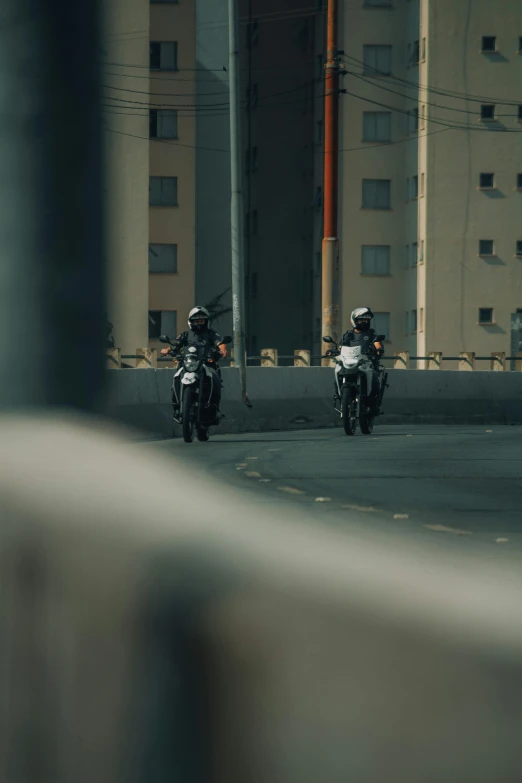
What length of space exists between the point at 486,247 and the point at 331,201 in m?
39.0

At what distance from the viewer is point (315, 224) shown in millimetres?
75250

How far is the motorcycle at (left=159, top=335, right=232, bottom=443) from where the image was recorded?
19281 mm

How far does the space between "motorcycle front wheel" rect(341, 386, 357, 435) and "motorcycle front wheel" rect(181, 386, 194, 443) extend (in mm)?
2507

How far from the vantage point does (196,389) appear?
19.4 metres

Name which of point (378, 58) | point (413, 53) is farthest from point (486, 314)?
point (378, 58)

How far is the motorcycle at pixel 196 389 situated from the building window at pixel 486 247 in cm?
4956

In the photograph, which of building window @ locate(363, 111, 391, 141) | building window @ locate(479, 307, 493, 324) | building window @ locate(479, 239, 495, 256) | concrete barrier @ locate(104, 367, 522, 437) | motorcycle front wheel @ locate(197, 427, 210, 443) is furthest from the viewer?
building window @ locate(363, 111, 391, 141)

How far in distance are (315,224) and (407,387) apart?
49036 millimetres

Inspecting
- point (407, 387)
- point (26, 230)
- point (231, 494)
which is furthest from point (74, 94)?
point (407, 387)

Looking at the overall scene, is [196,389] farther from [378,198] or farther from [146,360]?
[378,198]

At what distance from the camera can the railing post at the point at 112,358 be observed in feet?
4.67

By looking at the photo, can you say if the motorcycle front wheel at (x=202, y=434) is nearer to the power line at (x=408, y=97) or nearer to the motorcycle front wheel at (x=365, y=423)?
the motorcycle front wheel at (x=365, y=423)

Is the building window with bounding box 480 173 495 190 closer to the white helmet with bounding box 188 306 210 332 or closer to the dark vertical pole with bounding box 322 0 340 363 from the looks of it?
the dark vertical pole with bounding box 322 0 340 363

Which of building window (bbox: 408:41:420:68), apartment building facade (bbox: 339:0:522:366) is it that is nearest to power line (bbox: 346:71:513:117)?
apartment building facade (bbox: 339:0:522:366)
